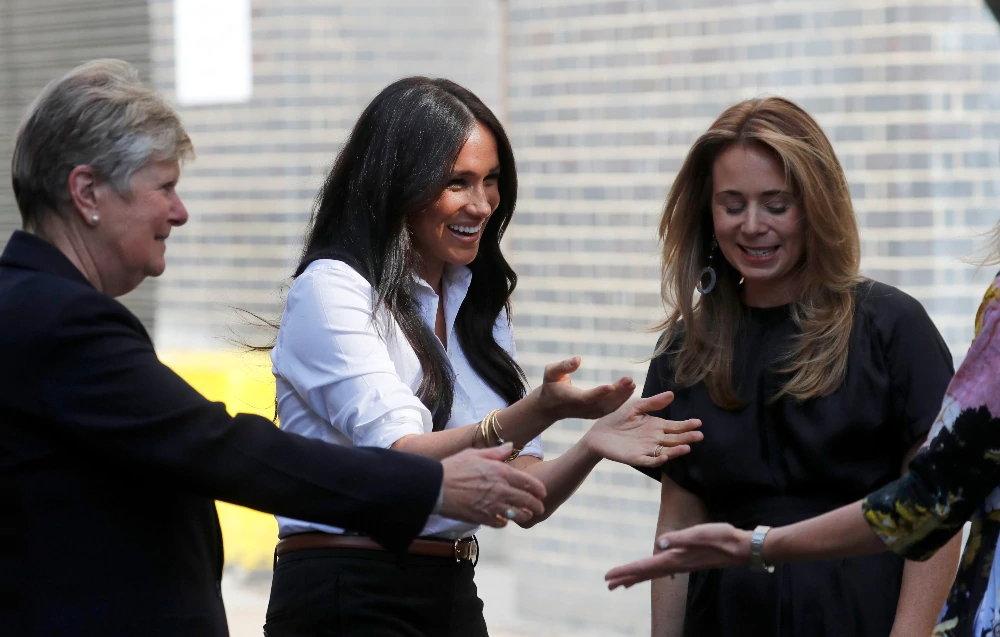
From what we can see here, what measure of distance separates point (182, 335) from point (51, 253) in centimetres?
564

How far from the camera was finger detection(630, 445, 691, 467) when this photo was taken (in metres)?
2.30

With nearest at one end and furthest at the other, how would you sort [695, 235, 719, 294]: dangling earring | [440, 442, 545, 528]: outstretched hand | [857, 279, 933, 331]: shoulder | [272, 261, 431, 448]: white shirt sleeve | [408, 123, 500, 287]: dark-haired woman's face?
[440, 442, 545, 528]: outstretched hand < [272, 261, 431, 448]: white shirt sleeve < [857, 279, 933, 331]: shoulder < [408, 123, 500, 287]: dark-haired woman's face < [695, 235, 719, 294]: dangling earring

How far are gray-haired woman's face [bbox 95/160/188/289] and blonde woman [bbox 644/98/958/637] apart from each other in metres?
1.09

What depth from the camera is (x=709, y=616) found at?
7.86ft

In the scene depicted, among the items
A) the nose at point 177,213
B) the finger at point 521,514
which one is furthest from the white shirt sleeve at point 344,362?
the nose at point 177,213

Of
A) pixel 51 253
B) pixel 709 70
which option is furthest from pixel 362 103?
pixel 51 253

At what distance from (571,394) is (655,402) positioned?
0.16 m

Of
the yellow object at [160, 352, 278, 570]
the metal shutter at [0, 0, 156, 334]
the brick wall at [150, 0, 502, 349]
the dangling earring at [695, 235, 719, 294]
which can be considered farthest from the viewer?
the metal shutter at [0, 0, 156, 334]

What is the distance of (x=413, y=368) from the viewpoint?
240 centimetres

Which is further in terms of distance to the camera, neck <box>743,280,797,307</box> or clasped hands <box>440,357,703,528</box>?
neck <box>743,280,797,307</box>

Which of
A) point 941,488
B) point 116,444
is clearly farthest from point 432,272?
point 941,488

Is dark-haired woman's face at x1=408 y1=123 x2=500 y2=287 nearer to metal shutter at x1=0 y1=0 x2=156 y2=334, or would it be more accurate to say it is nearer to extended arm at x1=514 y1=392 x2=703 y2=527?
extended arm at x1=514 y1=392 x2=703 y2=527

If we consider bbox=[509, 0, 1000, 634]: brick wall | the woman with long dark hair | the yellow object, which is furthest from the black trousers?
the yellow object

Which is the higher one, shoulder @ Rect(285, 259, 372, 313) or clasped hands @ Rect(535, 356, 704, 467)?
shoulder @ Rect(285, 259, 372, 313)
